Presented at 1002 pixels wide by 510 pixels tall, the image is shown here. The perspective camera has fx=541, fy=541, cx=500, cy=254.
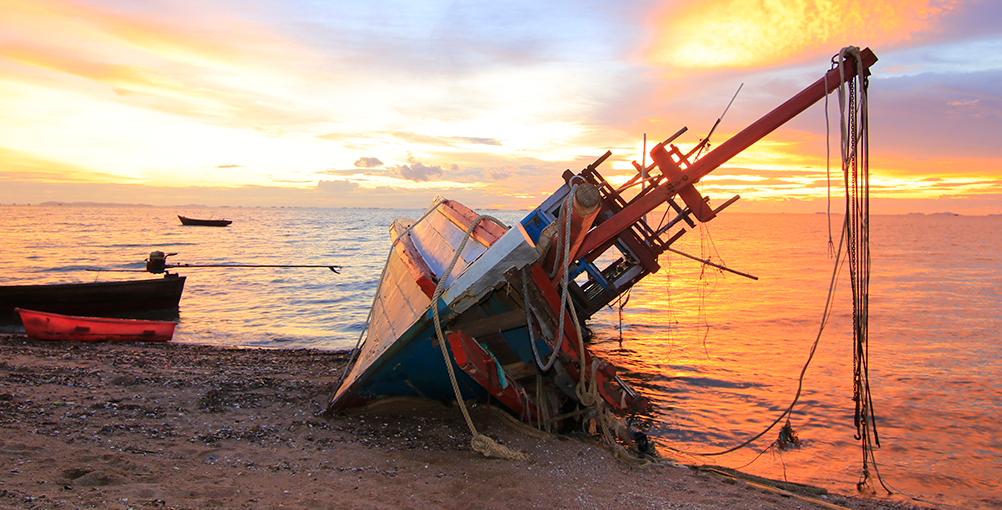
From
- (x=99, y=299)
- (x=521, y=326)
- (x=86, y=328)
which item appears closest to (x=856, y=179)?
(x=521, y=326)

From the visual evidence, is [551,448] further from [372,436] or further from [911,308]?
[911,308]

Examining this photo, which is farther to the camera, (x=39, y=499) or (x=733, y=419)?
(x=733, y=419)

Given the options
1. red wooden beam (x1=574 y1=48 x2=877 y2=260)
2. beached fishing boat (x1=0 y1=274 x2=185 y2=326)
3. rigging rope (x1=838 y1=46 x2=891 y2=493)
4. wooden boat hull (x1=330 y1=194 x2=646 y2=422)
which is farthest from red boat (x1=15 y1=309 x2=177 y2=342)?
rigging rope (x1=838 y1=46 x2=891 y2=493)

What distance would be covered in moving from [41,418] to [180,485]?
2998mm

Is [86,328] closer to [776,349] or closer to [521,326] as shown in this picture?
[521,326]

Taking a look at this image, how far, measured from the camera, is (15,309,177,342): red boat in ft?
37.7

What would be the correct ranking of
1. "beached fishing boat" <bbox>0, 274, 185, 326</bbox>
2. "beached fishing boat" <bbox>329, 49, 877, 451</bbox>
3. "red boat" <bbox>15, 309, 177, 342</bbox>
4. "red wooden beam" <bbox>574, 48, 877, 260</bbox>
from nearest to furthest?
Result: "beached fishing boat" <bbox>329, 49, 877, 451</bbox>
"red wooden beam" <bbox>574, 48, 877, 260</bbox>
"red boat" <bbox>15, 309, 177, 342</bbox>
"beached fishing boat" <bbox>0, 274, 185, 326</bbox>

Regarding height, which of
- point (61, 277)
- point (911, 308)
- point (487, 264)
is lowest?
point (61, 277)

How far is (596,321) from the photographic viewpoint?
20.4 metres

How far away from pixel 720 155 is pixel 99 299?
16876 millimetres

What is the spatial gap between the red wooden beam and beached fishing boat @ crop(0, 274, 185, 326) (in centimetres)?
1492

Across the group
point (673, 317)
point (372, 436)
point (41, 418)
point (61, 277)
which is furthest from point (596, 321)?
point (61, 277)

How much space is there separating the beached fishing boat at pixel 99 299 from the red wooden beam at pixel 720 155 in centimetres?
1492

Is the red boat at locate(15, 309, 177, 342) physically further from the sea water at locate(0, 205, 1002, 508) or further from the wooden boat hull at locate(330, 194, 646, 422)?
the wooden boat hull at locate(330, 194, 646, 422)
